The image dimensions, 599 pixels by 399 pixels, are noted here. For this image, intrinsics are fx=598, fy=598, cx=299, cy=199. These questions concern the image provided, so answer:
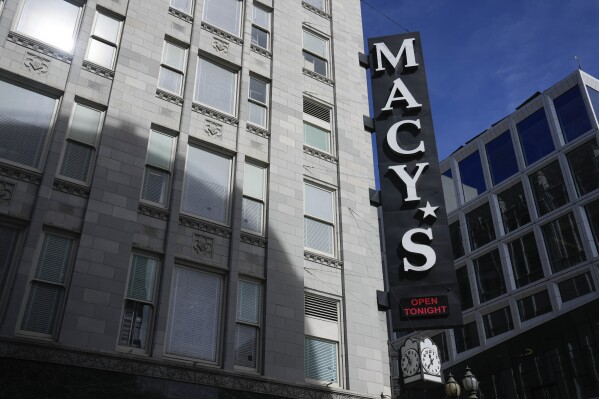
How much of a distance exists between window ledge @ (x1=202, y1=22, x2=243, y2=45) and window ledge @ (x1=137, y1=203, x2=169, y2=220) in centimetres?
797

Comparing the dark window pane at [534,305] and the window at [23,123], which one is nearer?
the window at [23,123]

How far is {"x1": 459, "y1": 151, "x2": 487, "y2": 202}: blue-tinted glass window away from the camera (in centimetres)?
5634

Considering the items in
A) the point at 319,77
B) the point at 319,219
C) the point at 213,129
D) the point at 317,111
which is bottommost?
the point at 319,219

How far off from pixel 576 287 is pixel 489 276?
901 centimetres

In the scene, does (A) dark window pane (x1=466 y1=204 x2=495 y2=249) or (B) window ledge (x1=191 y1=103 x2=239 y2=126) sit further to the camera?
(A) dark window pane (x1=466 y1=204 x2=495 y2=249)

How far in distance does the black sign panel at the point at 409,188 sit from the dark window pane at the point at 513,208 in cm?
2929

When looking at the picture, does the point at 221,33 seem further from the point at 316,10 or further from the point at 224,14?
the point at 316,10

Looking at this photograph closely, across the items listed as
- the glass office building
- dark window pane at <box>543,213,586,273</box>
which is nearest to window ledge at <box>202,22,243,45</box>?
the glass office building

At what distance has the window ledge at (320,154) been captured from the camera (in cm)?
2172

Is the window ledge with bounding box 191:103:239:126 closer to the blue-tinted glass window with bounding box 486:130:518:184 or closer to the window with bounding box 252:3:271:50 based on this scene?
the window with bounding box 252:3:271:50

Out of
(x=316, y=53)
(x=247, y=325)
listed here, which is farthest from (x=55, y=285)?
(x=316, y=53)

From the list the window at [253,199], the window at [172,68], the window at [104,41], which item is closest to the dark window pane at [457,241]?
the window at [253,199]

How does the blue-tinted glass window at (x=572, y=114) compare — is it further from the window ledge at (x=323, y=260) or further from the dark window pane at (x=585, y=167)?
the window ledge at (x=323, y=260)

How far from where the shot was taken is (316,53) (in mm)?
24828
